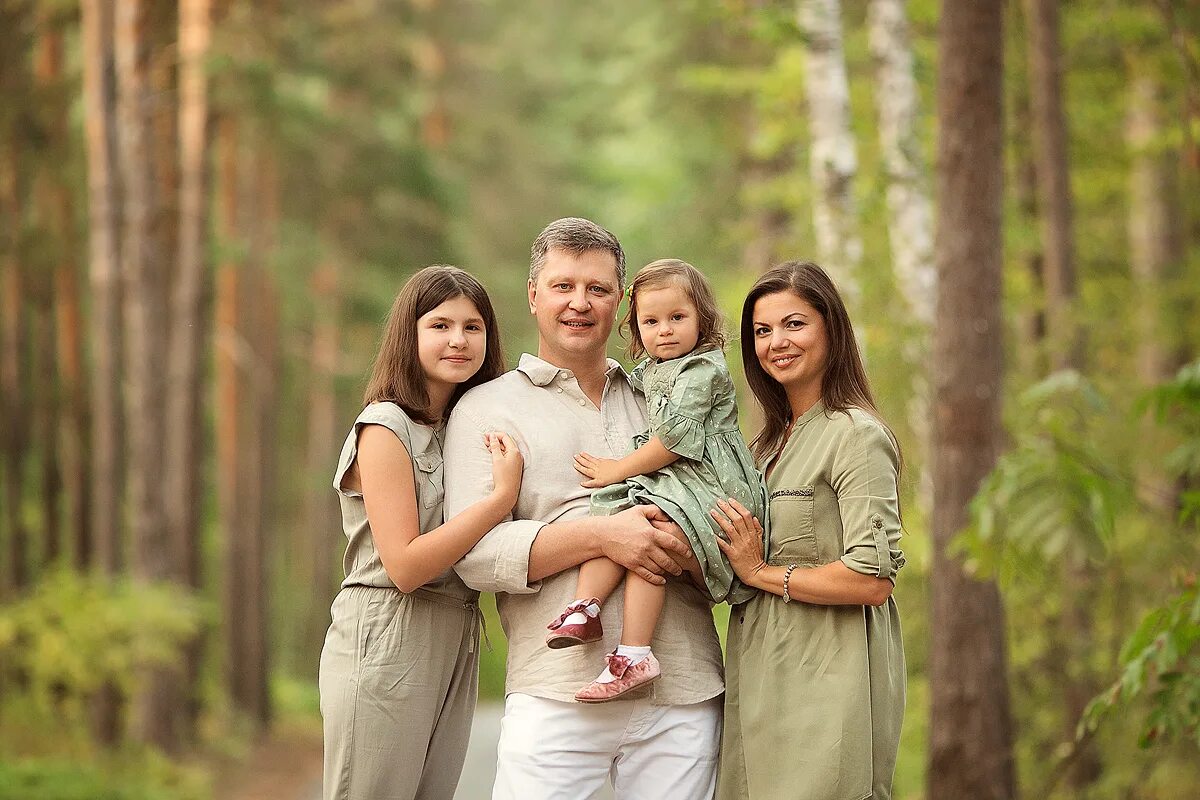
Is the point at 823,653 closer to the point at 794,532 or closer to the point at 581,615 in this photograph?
the point at 794,532

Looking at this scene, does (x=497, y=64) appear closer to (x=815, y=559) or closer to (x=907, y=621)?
(x=907, y=621)

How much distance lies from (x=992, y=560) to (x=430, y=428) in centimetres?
251

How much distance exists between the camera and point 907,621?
10.2m

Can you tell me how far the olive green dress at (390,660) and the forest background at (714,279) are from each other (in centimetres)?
201

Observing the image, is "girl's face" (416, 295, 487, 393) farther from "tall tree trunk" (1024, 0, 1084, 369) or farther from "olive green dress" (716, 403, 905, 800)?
"tall tree trunk" (1024, 0, 1084, 369)

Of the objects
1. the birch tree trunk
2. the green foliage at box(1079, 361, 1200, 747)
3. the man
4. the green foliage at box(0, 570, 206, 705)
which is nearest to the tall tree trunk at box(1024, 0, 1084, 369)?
the birch tree trunk

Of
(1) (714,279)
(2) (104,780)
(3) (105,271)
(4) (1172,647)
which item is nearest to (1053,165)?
(4) (1172,647)

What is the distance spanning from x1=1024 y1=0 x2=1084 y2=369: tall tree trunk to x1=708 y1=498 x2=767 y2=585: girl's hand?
23.1 ft

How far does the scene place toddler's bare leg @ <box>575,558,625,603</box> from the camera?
3.62 meters

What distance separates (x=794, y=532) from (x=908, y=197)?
273 inches

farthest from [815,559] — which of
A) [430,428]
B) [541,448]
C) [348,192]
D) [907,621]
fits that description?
[348,192]

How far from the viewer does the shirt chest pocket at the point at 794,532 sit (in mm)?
3650

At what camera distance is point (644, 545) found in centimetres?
355

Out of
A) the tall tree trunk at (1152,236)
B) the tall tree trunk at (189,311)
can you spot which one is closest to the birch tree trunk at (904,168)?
the tall tree trunk at (1152,236)
